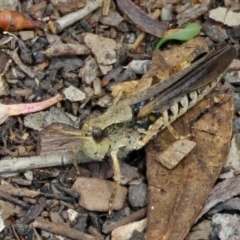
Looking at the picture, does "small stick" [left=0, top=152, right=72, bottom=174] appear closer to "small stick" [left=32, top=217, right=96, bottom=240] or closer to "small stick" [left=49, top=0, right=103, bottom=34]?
"small stick" [left=32, top=217, right=96, bottom=240]

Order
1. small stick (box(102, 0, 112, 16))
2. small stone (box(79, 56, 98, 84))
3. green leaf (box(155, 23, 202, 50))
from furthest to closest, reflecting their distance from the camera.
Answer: small stick (box(102, 0, 112, 16)), green leaf (box(155, 23, 202, 50)), small stone (box(79, 56, 98, 84))

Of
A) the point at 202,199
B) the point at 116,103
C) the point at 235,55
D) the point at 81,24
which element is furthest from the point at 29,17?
the point at 202,199

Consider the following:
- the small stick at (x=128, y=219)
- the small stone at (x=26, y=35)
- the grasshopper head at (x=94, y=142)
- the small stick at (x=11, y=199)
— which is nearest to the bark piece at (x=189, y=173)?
the small stick at (x=128, y=219)

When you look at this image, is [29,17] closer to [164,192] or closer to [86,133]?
[86,133]

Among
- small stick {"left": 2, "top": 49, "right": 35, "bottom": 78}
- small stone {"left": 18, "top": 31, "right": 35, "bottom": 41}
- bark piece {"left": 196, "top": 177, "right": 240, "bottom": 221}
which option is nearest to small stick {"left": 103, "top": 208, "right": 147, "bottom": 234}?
bark piece {"left": 196, "top": 177, "right": 240, "bottom": 221}

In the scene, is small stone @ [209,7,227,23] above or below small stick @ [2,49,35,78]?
above

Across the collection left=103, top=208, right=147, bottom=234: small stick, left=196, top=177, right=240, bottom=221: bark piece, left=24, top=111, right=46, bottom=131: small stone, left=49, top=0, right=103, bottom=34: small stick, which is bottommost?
left=103, top=208, right=147, bottom=234: small stick
